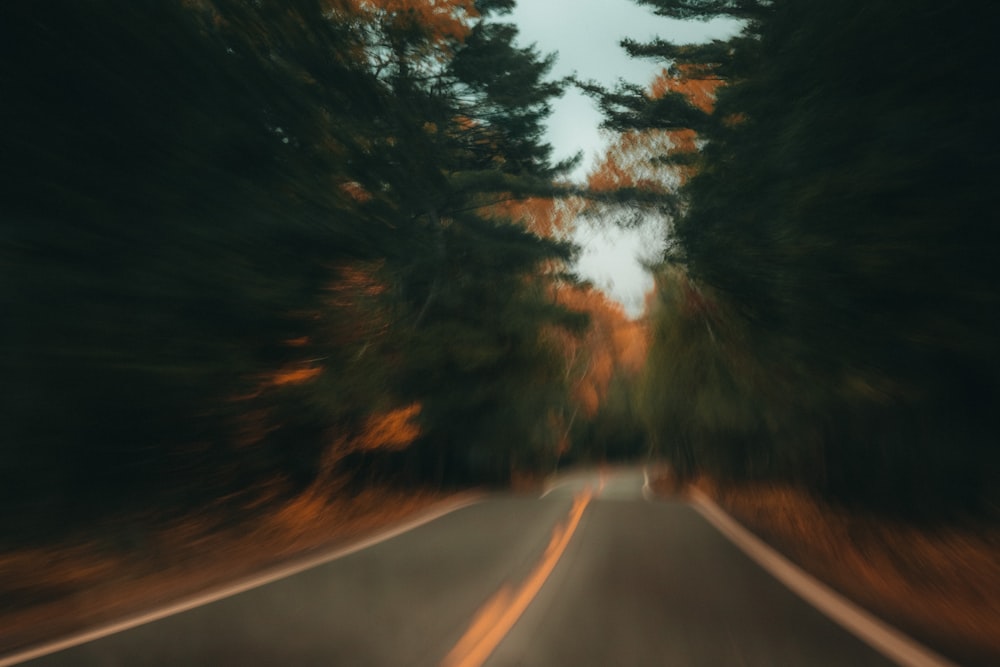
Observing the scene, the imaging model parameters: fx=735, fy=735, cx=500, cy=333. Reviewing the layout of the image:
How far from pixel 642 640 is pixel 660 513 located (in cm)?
1086

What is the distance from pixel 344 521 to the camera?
15508 millimetres

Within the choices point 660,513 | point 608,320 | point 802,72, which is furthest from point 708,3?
point 608,320

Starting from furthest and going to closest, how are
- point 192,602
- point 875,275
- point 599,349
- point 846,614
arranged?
point 599,349 → point 192,602 → point 875,275 → point 846,614

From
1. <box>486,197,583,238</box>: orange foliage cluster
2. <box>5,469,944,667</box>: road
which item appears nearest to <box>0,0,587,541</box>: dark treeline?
<box>5,469,944,667</box>: road

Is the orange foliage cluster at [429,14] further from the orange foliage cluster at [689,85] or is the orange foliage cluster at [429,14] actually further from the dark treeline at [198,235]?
the orange foliage cluster at [689,85]

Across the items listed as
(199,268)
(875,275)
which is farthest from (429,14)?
(875,275)

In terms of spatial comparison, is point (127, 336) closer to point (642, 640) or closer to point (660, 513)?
point (642, 640)

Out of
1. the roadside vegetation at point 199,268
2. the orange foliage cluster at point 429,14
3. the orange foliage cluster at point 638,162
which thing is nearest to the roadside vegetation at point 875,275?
the orange foliage cluster at point 638,162

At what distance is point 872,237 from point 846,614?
334 cm

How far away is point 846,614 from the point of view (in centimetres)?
620

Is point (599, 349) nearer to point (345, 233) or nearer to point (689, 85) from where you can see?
point (689, 85)

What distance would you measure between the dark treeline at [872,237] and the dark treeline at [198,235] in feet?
17.2

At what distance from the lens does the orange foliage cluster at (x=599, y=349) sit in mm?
35875

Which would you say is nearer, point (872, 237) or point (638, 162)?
point (872, 237)
